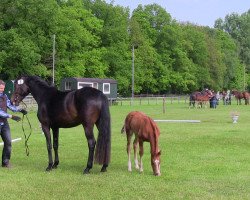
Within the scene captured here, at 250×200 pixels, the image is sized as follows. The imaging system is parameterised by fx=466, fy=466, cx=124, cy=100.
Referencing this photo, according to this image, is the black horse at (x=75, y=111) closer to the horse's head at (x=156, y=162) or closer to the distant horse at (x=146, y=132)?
the distant horse at (x=146, y=132)

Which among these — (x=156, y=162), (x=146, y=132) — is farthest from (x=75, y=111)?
(x=156, y=162)

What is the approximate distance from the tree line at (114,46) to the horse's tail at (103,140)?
39.7 metres

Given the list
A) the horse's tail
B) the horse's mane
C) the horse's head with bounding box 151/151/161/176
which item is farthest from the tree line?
the horse's head with bounding box 151/151/161/176

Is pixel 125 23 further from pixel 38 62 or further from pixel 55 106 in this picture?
pixel 55 106

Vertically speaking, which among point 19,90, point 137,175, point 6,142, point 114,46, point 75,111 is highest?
point 114,46

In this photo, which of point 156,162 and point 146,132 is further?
point 146,132

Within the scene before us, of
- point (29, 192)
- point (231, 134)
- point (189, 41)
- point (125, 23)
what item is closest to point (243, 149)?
point (231, 134)

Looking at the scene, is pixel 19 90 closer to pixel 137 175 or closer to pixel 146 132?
pixel 146 132

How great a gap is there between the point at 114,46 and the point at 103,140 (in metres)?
59.5

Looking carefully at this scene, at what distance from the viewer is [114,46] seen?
69250 mm

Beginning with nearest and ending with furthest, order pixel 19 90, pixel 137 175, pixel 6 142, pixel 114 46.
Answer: pixel 137 175
pixel 6 142
pixel 19 90
pixel 114 46

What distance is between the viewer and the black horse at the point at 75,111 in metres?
10.5

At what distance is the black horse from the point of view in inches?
412

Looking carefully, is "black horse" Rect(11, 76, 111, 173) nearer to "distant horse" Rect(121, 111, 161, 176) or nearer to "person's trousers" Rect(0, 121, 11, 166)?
"distant horse" Rect(121, 111, 161, 176)
